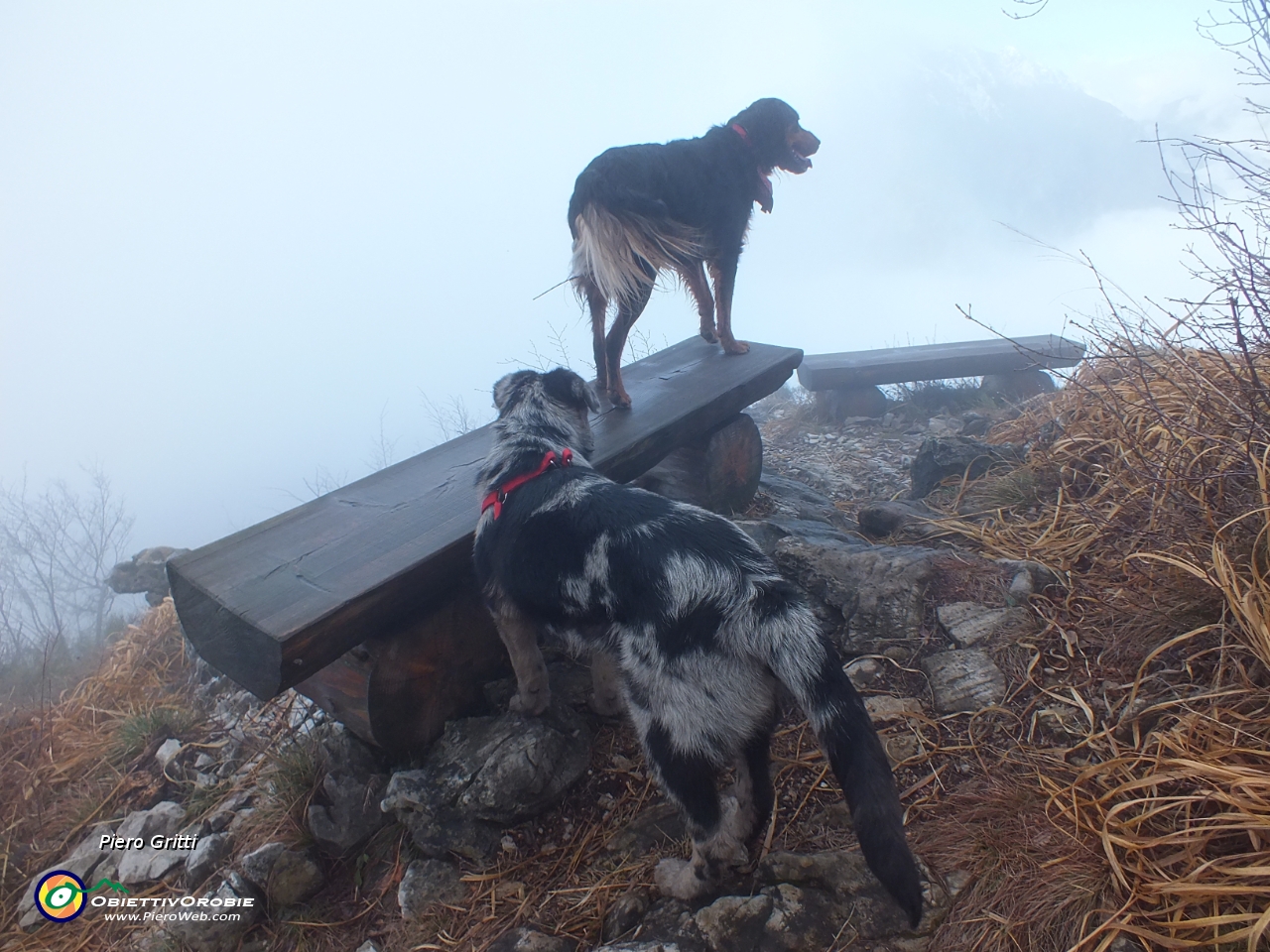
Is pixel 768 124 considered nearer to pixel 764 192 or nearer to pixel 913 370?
pixel 764 192

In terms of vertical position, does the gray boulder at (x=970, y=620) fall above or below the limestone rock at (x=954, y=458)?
below

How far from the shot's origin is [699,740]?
5.62ft

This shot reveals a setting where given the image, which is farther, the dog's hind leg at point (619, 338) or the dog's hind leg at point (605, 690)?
the dog's hind leg at point (619, 338)

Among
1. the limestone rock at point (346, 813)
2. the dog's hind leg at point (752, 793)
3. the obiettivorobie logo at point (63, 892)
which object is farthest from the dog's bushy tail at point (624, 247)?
the obiettivorobie logo at point (63, 892)

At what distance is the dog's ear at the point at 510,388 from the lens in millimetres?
2852

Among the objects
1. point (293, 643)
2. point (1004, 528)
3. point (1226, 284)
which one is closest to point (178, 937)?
point (293, 643)

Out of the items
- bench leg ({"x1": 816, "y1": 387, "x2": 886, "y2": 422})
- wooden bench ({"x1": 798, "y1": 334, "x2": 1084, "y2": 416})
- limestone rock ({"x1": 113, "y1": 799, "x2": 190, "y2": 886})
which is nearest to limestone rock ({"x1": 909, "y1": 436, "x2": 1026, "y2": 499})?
wooden bench ({"x1": 798, "y1": 334, "x2": 1084, "y2": 416})

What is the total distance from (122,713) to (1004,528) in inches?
179

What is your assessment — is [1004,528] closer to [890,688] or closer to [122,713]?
[890,688]

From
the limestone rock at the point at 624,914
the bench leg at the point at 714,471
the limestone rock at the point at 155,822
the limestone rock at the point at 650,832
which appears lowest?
the limestone rock at the point at 624,914

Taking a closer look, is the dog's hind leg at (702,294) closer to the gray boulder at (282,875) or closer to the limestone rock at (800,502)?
the limestone rock at (800,502)

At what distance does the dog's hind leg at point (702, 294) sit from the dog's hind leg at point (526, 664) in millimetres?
2135

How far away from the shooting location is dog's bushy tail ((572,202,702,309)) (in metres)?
3.14

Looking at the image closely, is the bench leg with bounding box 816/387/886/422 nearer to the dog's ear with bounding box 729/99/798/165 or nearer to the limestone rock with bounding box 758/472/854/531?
the limestone rock with bounding box 758/472/854/531
